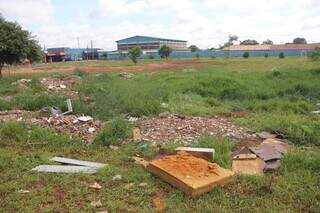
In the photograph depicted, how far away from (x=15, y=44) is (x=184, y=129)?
1448 cm

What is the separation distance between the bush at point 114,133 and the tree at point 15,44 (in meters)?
13.5

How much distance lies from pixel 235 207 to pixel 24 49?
698 inches

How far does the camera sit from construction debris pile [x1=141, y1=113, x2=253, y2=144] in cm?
701

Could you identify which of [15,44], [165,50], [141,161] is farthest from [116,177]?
[165,50]

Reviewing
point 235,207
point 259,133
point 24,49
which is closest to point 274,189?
point 235,207

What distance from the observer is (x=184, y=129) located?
7.36 meters

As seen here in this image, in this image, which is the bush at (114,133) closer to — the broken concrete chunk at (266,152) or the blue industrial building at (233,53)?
A: the broken concrete chunk at (266,152)

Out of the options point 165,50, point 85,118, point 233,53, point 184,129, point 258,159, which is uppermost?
point 165,50

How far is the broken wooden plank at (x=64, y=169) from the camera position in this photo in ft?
17.8

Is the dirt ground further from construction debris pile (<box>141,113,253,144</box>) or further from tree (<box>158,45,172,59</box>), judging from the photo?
construction debris pile (<box>141,113,253,144</box>)

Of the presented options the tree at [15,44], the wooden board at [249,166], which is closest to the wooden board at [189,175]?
the wooden board at [249,166]

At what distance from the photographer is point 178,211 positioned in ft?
13.7

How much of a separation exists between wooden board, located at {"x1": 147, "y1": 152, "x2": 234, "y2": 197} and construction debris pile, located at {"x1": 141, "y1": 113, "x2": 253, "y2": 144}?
1.53m

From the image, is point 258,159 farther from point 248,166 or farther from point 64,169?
point 64,169
